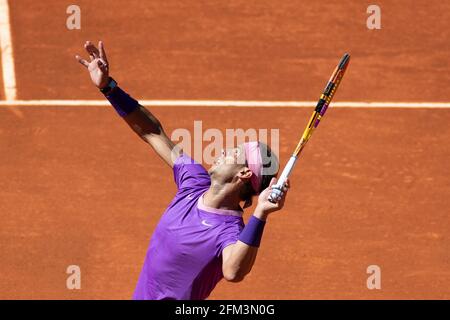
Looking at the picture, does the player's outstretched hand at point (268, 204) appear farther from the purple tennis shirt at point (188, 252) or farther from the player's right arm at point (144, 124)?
the player's right arm at point (144, 124)

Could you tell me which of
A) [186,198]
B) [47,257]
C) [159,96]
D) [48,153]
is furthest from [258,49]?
[186,198]

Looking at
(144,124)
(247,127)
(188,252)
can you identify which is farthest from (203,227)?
(247,127)

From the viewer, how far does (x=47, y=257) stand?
31.2ft

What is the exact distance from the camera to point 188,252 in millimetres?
6242

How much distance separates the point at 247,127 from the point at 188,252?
406cm

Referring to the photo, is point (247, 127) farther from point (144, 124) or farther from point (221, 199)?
point (221, 199)

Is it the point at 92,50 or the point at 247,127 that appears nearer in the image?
the point at 92,50

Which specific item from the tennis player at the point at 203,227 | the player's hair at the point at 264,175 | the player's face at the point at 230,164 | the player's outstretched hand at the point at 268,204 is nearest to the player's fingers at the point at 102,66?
the tennis player at the point at 203,227

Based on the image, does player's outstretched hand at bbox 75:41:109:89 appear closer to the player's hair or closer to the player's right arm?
the player's right arm

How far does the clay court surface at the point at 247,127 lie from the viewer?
31.2ft

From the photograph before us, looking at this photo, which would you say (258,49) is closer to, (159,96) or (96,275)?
(159,96)

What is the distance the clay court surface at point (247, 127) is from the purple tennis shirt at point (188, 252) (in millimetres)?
3057

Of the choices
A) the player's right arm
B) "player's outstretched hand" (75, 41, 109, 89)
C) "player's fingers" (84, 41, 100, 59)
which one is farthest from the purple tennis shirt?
"player's fingers" (84, 41, 100, 59)
